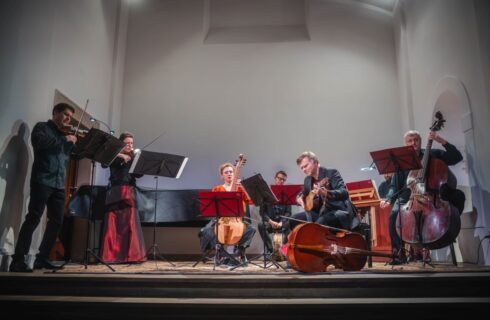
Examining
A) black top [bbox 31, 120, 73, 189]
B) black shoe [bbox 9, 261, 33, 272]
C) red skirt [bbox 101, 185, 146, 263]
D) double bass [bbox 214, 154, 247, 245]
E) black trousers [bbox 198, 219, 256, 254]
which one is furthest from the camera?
black trousers [bbox 198, 219, 256, 254]

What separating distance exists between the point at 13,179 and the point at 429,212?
4.94 metres

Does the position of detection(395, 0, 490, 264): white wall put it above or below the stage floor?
above

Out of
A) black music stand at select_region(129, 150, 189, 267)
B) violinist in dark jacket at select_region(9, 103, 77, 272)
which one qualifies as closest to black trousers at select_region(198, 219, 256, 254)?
black music stand at select_region(129, 150, 189, 267)

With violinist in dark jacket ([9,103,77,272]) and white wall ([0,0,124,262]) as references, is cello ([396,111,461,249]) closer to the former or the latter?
violinist in dark jacket ([9,103,77,272])

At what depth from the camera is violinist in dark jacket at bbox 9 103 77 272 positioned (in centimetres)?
455

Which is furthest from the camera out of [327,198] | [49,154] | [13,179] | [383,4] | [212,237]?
[383,4]

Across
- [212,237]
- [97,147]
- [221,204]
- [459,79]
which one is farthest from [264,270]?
[459,79]

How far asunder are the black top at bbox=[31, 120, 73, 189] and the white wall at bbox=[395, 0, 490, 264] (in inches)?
205

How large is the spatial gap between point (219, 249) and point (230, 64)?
485 cm

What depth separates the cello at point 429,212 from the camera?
4.53m

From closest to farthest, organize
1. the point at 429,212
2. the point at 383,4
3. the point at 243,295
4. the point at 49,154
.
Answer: the point at 243,295
the point at 429,212
the point at 49,154
the point at 383,4

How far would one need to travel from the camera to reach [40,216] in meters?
4.68

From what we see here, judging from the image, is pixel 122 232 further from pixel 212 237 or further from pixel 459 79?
pixel 459 79

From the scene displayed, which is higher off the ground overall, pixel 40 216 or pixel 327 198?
pixel 327 198
